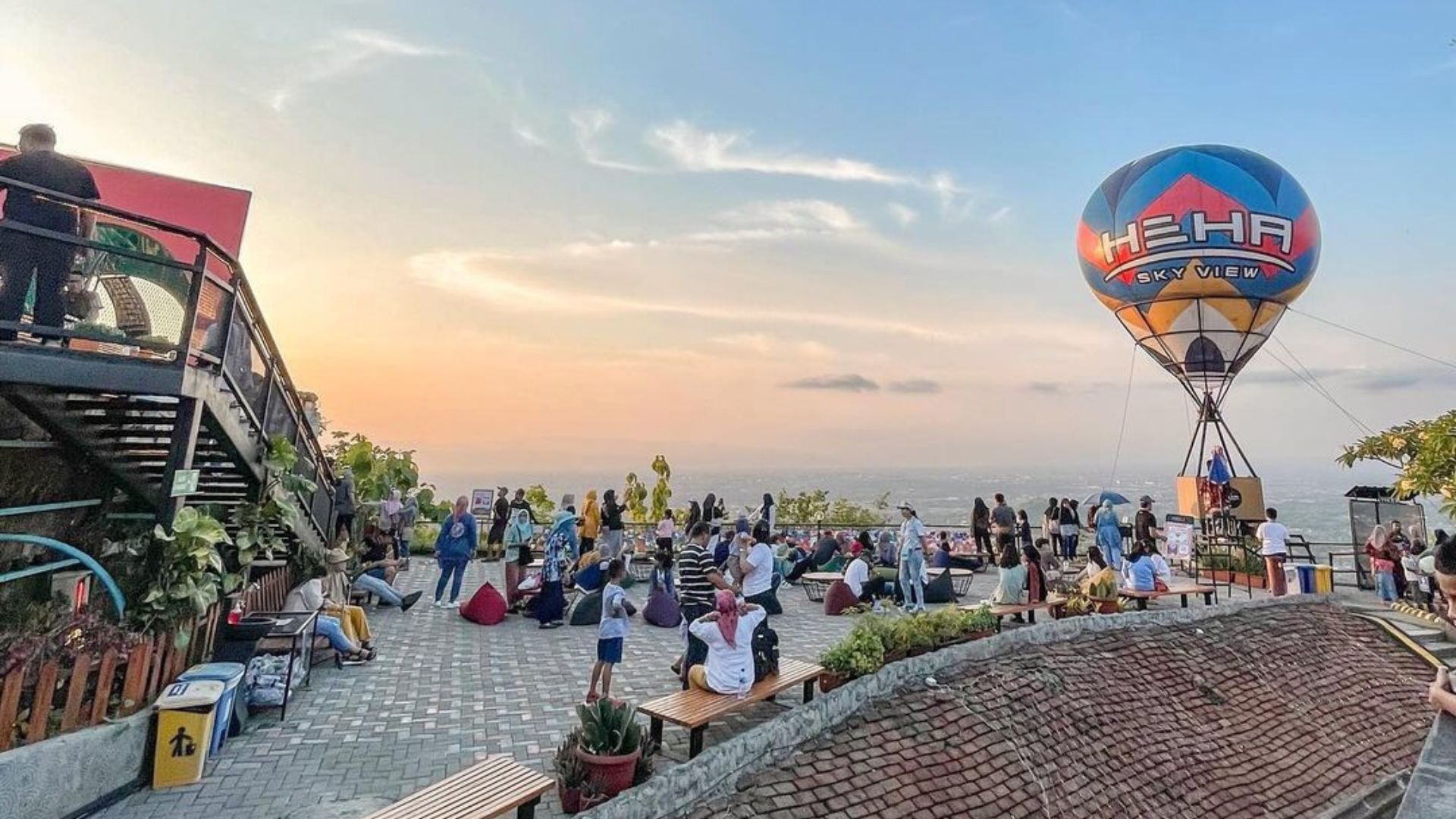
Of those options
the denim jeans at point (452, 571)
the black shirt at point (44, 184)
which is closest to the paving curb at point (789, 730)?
the black shirt at point (44, 184)

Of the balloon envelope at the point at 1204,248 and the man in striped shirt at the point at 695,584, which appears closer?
the man in striped shirt at the point at 695,584

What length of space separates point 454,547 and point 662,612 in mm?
3996

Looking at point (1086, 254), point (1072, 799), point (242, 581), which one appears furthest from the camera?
point (1086, 254)

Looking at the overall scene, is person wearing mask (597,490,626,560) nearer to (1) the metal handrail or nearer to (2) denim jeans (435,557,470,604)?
(2) denim jeans (435,557,470,604)

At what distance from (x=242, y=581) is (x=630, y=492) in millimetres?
12286

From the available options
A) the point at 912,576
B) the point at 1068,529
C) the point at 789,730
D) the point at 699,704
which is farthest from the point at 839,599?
the point at 1068,529

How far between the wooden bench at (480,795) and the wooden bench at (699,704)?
1.39 m

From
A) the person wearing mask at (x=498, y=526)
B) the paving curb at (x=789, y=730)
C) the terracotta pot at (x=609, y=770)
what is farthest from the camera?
the person wearing mask at (x=498, y=526)

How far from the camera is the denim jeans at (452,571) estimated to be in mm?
12555

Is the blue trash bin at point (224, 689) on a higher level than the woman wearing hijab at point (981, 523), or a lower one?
lower

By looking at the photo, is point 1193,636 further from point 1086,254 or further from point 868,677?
point 1086,254

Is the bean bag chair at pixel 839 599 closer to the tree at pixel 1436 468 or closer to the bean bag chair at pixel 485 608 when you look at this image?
the bean bag chair at pixel 485 608

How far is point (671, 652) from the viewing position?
10.4m

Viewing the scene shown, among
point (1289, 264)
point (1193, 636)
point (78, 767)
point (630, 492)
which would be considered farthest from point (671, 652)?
point (1289, 264)
